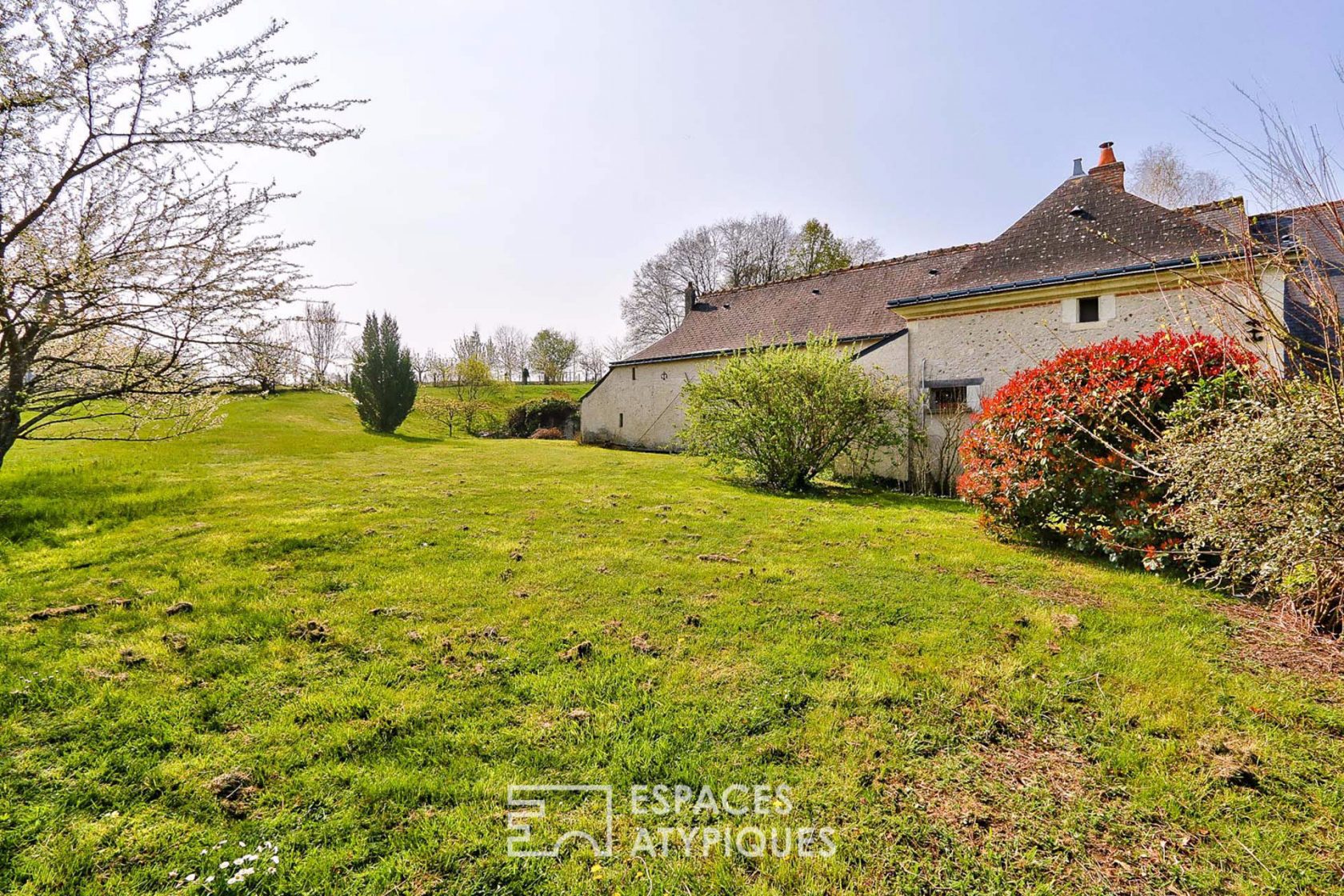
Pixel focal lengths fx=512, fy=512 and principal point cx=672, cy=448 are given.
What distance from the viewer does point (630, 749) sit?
2318 mm

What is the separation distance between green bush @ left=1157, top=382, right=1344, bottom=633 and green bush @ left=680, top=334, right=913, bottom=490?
19.9ft

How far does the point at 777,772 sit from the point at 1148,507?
4.73m

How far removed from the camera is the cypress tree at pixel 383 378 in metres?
24.0

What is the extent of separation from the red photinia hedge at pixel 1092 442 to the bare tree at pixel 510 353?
48783mm

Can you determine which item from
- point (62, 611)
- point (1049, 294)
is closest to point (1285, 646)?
point (62, 611)

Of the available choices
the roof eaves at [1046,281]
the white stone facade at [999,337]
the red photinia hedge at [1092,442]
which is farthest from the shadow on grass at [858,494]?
the roof eaves at [1046,281]

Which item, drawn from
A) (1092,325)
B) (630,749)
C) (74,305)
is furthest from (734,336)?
(630,749)

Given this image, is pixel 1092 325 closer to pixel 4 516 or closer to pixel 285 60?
pixel 285 60

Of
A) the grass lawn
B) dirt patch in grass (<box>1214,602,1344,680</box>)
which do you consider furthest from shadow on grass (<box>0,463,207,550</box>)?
dirt patch in grass (<box>1214,602,1344,680</box>)

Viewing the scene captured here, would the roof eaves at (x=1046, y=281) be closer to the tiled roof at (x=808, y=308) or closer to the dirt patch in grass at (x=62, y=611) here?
the tiled roof at (x=808, y=308)

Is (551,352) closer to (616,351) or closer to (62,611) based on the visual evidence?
(616,351)

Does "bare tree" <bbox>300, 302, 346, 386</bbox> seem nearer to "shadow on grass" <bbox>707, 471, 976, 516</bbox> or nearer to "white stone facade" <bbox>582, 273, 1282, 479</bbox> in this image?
"shadow on grass" <bbox>707, 471, 976, 516</bbox>

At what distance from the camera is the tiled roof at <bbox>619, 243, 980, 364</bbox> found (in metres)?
15.7

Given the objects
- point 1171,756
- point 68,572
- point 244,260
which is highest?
point 244,260
